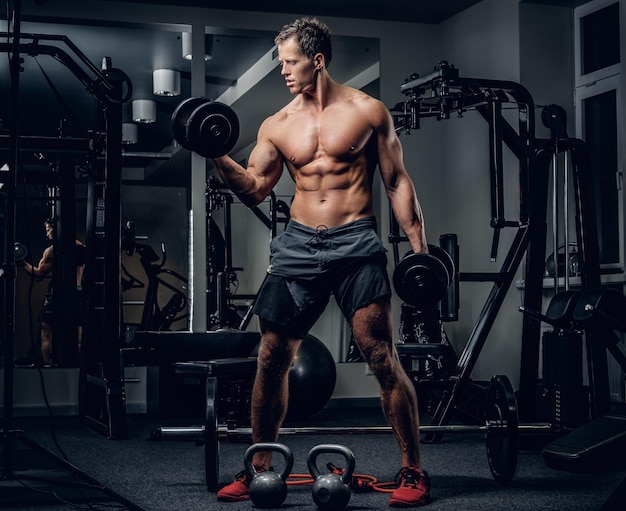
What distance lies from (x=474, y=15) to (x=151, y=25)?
221 cm

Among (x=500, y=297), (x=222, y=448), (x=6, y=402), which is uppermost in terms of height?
(x=500, y=297)

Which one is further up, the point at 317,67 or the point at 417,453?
the point at 317,67

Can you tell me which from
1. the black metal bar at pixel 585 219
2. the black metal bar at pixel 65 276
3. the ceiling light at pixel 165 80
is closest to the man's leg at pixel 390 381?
the black metal bar at pixel 585 219

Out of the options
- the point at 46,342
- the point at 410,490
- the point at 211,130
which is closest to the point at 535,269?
the point at 410,490

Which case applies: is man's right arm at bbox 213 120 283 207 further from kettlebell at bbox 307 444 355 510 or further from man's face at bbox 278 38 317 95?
kettlebell at bbox 307 444 355 510

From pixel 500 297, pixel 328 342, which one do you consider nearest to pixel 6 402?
pixel 500 297

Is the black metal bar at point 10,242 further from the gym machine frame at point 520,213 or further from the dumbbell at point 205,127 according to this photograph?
the gym machine frame at point 520,213

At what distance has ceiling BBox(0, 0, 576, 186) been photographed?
595 cm

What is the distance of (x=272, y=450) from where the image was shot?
2721mm

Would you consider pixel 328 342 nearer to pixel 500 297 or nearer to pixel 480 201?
pixel 480 201

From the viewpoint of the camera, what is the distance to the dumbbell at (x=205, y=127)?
2.60 meters

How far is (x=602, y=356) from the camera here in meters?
3.85

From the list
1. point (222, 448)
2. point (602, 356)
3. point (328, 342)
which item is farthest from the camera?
point (328, 342)

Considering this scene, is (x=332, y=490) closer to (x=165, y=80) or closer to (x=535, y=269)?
(x=535, y=269)
